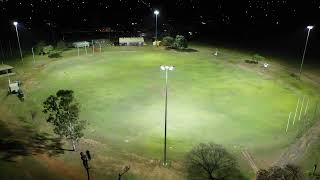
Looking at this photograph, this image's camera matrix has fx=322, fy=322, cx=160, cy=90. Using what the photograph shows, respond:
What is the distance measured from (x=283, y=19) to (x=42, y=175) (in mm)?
119664

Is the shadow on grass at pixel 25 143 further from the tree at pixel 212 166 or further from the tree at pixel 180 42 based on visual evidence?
the tree at pixel 180 42

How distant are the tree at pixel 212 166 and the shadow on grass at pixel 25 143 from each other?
15.7 meters

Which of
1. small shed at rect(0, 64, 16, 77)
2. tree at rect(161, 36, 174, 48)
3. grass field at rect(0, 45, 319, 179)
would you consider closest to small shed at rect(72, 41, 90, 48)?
grass field at rect(0, 45, 319, 179)

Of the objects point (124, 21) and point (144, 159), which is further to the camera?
point (124, 21)

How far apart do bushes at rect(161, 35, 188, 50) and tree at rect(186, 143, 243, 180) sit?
5570cm

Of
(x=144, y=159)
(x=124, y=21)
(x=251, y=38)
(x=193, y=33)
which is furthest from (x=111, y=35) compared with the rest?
(x=144, y=159)

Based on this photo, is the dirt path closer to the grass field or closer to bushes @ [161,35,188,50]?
the grass field

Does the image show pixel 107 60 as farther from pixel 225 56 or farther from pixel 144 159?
pixel 144 159

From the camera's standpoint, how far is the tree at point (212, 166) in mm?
34125

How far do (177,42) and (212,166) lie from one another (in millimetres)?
58175

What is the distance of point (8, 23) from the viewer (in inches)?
4478

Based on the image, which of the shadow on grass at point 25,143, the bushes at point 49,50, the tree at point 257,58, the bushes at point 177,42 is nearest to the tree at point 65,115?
the shadow on grass at point 25,143

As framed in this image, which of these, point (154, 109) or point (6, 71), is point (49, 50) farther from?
point (154, 109)

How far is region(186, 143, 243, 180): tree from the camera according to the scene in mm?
34125
